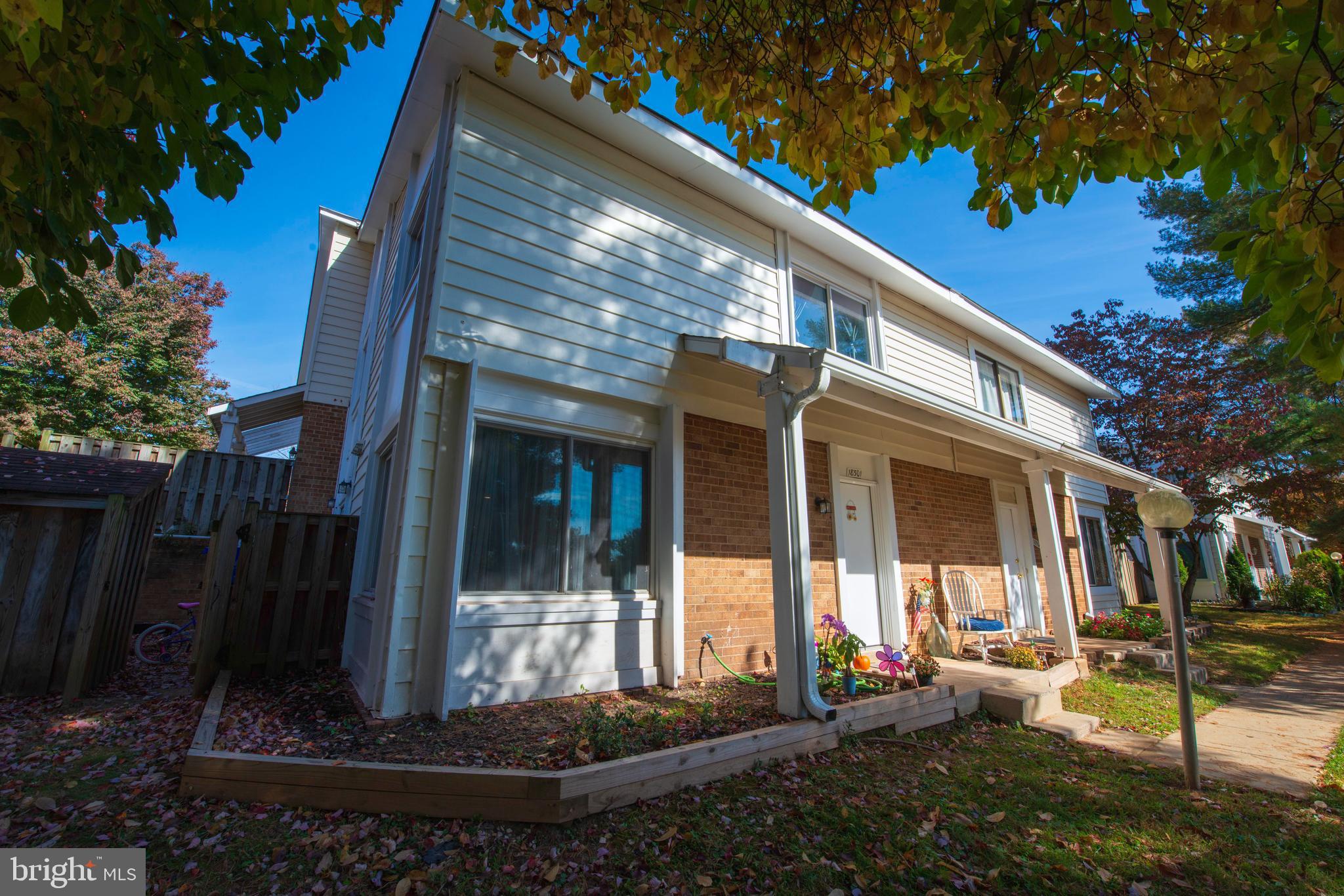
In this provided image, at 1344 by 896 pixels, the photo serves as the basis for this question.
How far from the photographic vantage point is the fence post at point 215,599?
16.9 ft

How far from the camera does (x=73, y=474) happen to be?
5.50 metres

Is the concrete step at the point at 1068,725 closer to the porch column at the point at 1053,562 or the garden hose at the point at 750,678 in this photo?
the garden hose at the point at 750,678

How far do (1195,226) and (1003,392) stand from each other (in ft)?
29.4

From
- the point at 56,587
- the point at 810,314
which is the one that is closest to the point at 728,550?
the point at 810,314

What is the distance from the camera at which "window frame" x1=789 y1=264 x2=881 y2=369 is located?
25.8 feet

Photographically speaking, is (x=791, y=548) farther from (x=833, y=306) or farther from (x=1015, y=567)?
(x=1015, y=567)

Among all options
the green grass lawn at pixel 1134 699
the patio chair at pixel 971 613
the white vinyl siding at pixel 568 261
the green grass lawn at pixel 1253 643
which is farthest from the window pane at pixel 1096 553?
the white vinyl siding at pixel 568 261

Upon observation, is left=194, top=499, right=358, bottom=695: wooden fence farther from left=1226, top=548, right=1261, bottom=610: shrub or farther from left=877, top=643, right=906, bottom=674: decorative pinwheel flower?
left=1226, top=548, right=1261, bottom=610: shrub

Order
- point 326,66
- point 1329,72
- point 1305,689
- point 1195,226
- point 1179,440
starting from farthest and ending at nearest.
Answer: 1. point 1179,440
2. point 1195,226
3. point 1305,689
4. point 326,66
5. point 1329,72

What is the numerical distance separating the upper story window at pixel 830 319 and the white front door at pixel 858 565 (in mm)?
2094

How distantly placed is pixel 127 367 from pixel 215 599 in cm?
2110

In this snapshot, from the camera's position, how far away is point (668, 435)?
236 inches

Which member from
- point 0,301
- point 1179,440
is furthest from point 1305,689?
point 0,301

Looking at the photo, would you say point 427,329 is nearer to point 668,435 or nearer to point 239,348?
point 668,435
